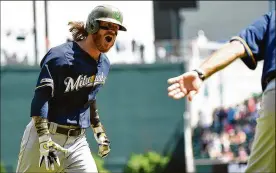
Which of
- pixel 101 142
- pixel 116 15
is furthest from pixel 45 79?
pixel 101 142

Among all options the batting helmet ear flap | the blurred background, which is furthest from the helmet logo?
the blurred background

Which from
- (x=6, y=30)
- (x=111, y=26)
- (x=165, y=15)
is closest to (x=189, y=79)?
(x=111, y=26)

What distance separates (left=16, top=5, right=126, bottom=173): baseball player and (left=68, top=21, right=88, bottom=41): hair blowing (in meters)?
0.01

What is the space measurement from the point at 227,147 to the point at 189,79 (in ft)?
41.9

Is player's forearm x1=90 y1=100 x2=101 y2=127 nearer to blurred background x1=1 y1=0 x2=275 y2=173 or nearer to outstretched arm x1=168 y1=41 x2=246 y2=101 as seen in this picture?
outstretched arm x1=168 y1=41 x2=246 y2=101

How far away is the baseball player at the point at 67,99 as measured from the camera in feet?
19.7

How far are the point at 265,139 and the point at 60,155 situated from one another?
2627 mm

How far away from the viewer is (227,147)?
16469 millimetres

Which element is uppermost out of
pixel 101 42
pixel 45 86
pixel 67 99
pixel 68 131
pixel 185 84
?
pixel 101 42

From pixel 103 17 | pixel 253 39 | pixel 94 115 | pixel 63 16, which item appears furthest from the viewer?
pixel 63 16

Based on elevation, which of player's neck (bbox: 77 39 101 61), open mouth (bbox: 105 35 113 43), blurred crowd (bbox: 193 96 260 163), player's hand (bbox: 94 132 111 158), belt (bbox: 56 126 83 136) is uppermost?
open mouth (bbox: 105 35 113 43)

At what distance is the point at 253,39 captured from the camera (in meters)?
3.98

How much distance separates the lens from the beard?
6170mm

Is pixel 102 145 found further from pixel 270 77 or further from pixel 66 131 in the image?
pixel 270 77
